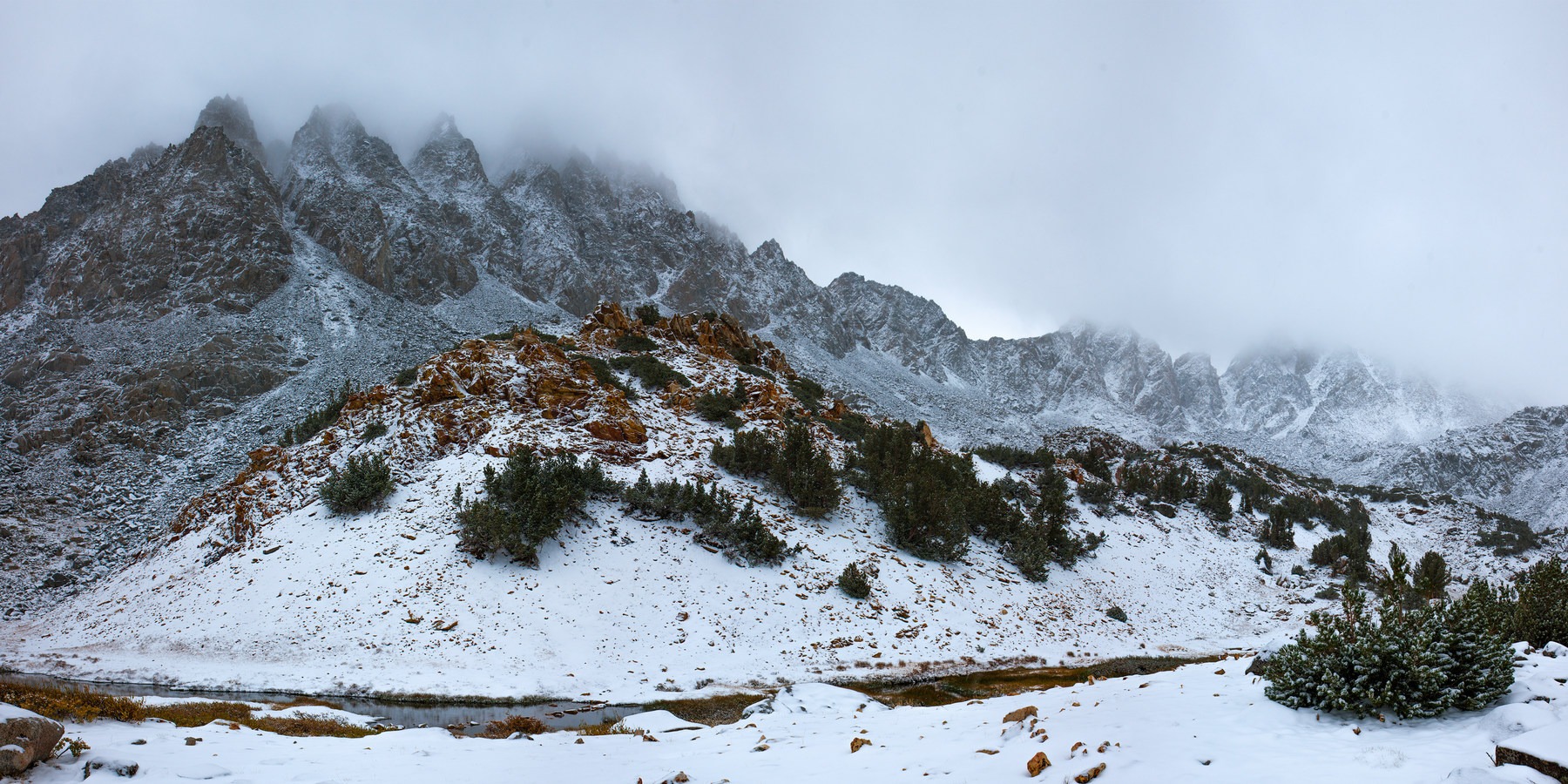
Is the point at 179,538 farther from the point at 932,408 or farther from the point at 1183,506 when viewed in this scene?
the point at 932,408

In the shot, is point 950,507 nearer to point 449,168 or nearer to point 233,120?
point 449,168

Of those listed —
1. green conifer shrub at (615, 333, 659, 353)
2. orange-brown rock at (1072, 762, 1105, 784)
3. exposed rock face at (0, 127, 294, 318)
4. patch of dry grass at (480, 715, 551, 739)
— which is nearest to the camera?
orange-brown rock at (1072, 762, 1105, 784)

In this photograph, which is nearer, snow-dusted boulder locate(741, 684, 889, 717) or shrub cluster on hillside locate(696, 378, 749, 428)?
snow-dusted boulder locate(741, 684, 889, 717)

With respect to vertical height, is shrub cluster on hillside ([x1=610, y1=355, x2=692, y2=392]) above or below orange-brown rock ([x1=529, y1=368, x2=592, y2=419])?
above

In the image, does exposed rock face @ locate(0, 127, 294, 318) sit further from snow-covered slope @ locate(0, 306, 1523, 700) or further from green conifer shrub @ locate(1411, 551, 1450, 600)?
green conifer shrub @ locate(1411, 551, 1450, 600)

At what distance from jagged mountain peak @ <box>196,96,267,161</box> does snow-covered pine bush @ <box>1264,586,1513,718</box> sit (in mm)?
105708

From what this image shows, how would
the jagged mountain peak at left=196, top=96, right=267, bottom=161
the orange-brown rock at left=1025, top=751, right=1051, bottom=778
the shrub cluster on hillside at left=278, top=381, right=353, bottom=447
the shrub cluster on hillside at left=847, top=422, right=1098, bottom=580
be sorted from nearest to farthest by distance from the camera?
the orange-brown rock at left=1025, top=751, right=1051, bottom=778
the shrub cluster on hillside at left=847, top=422, right=1098, bottom=580
the shrub cluster on hillside at left=278, top=381, right=353, bottom=447
the jagged mountain peak at left=196, top=96, right=267, bottom=161

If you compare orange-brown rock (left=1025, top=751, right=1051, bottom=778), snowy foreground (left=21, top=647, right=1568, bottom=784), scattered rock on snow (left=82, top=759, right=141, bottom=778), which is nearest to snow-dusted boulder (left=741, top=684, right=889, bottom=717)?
snowy foreground (left=21, top=647, right=1568, bottom=784)

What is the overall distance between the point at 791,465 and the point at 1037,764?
18.5 m

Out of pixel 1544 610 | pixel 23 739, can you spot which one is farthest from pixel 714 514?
pixel 1544 610

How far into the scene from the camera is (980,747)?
24.7 ft

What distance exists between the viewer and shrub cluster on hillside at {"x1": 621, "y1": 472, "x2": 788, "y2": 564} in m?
20.2

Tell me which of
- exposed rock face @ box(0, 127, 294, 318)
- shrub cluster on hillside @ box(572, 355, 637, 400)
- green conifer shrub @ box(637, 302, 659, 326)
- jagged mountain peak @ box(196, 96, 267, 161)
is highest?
jagged mountain peak @ box(196, 96, 267, 161)

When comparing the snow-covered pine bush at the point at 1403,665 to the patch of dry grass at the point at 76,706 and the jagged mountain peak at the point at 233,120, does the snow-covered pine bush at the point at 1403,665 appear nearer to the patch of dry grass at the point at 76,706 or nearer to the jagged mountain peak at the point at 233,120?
the patch of dry grass at the point at 76,706
